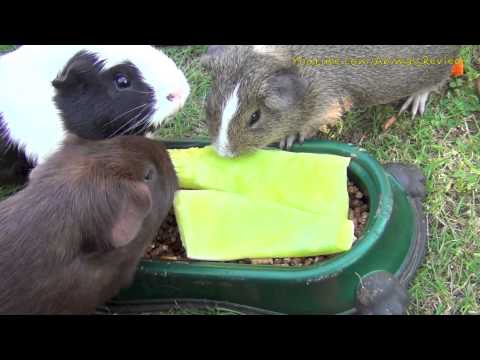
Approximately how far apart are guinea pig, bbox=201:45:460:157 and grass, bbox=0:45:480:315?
0.41ft

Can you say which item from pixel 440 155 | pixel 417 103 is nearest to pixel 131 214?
pixel 440 155

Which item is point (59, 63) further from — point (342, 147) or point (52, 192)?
point (342, 147)

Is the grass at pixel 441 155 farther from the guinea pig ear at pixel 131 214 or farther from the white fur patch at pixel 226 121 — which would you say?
the guinea pig ear at pixel 131 214

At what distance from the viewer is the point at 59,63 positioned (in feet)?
9.95

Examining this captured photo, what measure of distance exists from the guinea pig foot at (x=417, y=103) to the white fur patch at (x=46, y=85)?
1323 mm

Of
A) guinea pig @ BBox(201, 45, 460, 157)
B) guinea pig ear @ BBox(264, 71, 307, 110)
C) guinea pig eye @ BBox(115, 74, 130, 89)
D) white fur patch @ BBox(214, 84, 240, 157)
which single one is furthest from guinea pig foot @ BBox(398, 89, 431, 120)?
guinea pig eye @ BBox(115, 74, 130, 89)

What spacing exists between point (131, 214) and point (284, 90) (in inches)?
46.3

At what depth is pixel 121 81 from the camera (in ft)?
9.55

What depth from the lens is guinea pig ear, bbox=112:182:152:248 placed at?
7.41 feet

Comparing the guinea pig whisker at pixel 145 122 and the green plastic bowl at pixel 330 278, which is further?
the guinea pig whisker at pixel 145 122

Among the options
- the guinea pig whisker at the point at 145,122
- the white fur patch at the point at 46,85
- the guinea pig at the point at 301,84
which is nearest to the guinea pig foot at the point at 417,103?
the guinea pig at the point at 301,84

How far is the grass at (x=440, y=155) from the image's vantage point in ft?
9.91

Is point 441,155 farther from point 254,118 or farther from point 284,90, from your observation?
point 254,118

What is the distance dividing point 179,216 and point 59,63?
956 mm
